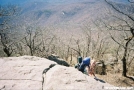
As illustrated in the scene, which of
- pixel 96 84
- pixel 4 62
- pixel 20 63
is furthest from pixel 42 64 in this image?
pixel 96 84

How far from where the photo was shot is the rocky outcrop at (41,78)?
4.75 meters

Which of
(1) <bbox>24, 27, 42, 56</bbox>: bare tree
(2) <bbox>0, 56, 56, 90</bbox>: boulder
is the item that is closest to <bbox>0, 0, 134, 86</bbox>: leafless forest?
(1) <bbox>24, 27, 42, 56</bbox>: bare tree

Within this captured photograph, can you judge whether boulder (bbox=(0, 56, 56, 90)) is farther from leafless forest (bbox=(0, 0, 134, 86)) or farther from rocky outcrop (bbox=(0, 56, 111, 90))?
leafless forest (bbox=(0, 0, 134, 86))

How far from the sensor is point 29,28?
28094 mm

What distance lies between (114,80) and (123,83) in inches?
34.9

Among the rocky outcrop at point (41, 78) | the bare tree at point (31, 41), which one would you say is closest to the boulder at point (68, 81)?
the rocky outcrop at point (41, 78)

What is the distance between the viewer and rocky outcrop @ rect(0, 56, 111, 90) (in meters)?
4.75

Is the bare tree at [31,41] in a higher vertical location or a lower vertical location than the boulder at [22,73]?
lower

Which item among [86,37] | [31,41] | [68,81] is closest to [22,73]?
[68,81]

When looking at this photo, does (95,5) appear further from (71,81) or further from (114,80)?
(71,81)

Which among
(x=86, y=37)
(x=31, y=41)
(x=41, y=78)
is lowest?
(x=86, y=37)

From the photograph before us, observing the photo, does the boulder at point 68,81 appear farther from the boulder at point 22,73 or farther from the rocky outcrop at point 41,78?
the boulder at point 22,73

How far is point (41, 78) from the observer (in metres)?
5.32

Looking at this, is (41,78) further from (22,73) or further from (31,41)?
(31,41)
